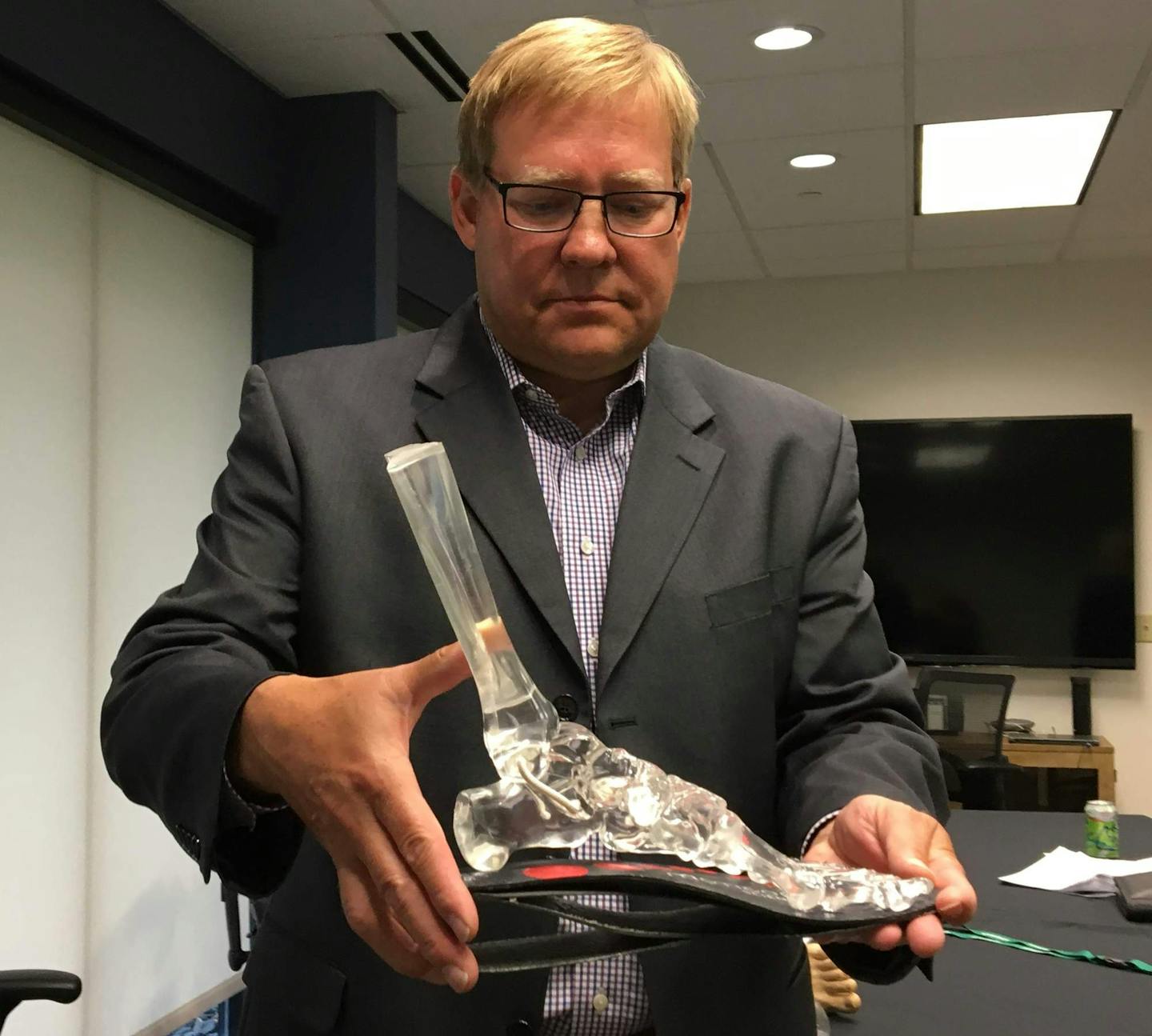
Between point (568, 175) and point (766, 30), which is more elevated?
point (766, 30)

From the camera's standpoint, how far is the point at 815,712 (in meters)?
1.16

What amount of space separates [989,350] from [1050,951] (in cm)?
468

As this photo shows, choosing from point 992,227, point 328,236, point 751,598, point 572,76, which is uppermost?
point 992,227

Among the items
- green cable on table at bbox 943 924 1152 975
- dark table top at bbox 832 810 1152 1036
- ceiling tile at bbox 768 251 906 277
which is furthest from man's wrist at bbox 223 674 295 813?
ceiling tile at bbox 768 251 906 277

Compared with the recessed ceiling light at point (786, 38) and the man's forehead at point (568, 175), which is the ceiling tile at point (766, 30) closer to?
the recessed ceiling light at point (786, 38)

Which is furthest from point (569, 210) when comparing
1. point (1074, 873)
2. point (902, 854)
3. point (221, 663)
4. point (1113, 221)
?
point (1113, 221)

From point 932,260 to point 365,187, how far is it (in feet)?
10.5

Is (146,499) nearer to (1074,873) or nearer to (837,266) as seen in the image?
(1074,873)

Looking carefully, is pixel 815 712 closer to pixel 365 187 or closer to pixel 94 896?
pixel 94 896

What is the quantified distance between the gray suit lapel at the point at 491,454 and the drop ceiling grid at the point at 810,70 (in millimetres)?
2238

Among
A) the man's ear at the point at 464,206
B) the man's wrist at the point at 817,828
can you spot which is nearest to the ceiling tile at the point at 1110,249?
the man's ear at the point at 464,206

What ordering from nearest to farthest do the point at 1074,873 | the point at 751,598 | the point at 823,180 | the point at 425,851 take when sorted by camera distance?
the point at 425,851, the point at 751,598, the point at 1074,873, the point at 823,180

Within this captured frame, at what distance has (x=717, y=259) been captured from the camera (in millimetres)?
5816

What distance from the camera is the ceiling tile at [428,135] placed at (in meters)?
3.92
